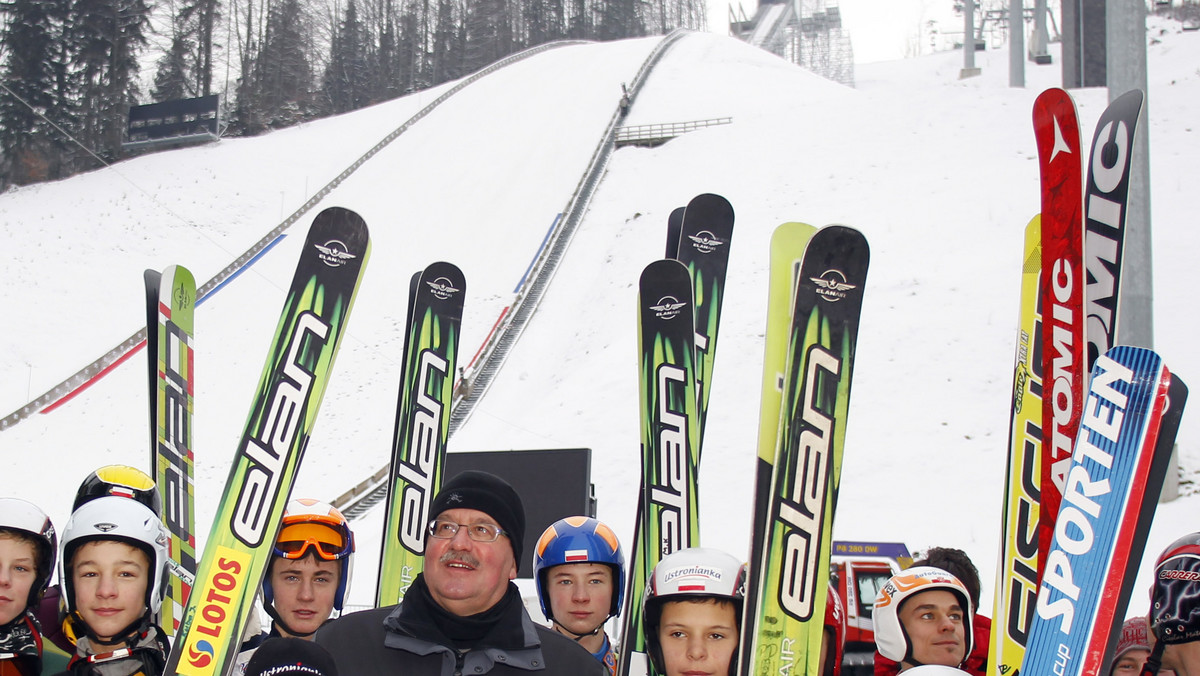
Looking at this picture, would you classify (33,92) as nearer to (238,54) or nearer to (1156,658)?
(238,54)

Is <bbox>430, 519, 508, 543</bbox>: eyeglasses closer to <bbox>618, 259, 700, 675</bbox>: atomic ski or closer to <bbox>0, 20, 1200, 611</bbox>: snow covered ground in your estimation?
<bbox>618, 259, 700, 675</bbox>: atomic ski

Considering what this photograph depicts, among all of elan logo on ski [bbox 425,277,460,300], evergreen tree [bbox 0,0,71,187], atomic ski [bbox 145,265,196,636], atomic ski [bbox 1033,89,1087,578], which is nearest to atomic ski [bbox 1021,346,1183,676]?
atomic ski [bbox 1033,89,1087,578]

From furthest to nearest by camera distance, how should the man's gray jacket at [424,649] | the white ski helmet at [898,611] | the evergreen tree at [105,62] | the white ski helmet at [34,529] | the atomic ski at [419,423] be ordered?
the evergreen tree at [105,62], the atomic ski at [419,423], the white ski helmet at [898,611], the white ski helmet at [34,529], the man's gray jacket at [424,649]

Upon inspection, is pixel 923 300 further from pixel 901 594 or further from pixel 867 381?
pixel 901 594

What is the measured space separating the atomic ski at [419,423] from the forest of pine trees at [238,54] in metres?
27.2

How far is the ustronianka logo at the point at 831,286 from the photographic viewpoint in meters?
4.35

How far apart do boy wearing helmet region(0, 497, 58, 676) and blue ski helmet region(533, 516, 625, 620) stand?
79.9 inches

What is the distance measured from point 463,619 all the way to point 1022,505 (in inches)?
99.2

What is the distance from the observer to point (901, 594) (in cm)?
395

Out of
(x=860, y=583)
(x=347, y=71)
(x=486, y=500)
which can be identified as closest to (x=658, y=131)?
(x=860, y=583)

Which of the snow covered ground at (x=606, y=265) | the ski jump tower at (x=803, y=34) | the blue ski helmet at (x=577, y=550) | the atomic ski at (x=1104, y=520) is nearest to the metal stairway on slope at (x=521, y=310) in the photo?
the snow covered ground at (x=606, y=265)

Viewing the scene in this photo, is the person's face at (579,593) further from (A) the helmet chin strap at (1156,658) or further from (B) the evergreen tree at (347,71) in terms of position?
(B) the evergreen tree at (347,71)

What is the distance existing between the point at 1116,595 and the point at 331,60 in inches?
2207

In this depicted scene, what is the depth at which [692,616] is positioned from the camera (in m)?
3.23
